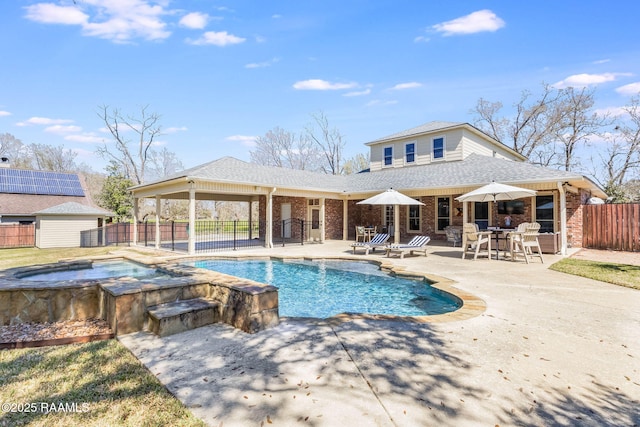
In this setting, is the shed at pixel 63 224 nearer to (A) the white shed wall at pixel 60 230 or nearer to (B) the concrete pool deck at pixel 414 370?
(A) the white shed wall at pixel 60 230

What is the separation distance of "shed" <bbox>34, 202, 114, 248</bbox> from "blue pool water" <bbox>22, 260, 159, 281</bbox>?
7486 mm

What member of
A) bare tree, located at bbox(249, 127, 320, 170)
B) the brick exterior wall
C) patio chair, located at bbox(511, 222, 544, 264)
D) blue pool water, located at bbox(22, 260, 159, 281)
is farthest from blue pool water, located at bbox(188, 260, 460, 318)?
bare tree, located at bbox(249, 127, 320, 170)

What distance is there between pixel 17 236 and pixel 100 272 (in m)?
11.4

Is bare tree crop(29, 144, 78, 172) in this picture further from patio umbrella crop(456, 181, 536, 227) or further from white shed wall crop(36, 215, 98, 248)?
patio umbrella crop(456, 181, 536, 227)

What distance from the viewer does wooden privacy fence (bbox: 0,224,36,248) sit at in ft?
53.5

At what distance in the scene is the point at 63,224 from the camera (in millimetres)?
16281

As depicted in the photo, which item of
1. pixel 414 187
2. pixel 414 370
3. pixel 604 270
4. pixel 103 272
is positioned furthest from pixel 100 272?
pixel 604 270

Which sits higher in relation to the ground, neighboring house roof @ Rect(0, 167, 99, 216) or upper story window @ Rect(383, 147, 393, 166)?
upper story window @ Rect(383, 147, 393, 166)

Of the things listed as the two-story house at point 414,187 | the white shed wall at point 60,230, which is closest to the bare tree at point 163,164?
the white shed wall at point 60,230

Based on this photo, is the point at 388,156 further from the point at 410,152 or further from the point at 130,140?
the point at 130,140

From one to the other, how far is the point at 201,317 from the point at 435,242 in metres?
13.8

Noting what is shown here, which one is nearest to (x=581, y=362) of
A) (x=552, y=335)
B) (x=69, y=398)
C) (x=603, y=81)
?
(x=552, y=335)

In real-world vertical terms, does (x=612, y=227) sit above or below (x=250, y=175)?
below

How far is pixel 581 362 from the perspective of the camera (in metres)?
3.24
